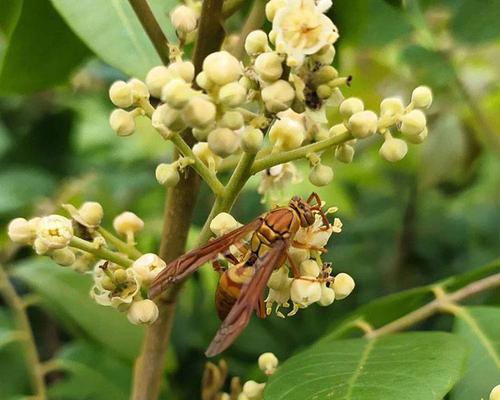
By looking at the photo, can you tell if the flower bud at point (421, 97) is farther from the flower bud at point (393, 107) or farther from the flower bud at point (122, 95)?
the flower bud at point (122, 95)

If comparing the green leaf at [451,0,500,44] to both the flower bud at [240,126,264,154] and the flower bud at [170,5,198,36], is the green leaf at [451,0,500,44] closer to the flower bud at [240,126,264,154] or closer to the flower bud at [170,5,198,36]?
the flower bud at [170,5,198,36]

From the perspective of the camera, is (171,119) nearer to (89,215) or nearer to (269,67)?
(269,67)

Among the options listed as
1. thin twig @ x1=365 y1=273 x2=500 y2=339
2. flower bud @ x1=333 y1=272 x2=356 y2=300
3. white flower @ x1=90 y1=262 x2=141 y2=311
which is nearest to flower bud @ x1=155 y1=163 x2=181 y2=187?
white flower @ x1=90 y1=262 x2=141 y2=311

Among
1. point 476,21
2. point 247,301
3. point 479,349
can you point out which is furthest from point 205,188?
point 247,301

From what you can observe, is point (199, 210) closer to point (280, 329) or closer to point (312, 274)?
point (280, 329)

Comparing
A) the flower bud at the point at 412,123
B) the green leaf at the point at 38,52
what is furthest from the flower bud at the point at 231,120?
the green leaf at the point at 38,52

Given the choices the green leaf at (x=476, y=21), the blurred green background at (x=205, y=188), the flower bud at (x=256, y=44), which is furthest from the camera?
the green leaf at (x=476, y=21)

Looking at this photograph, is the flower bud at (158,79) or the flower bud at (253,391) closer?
the flower bud at (158,79)
